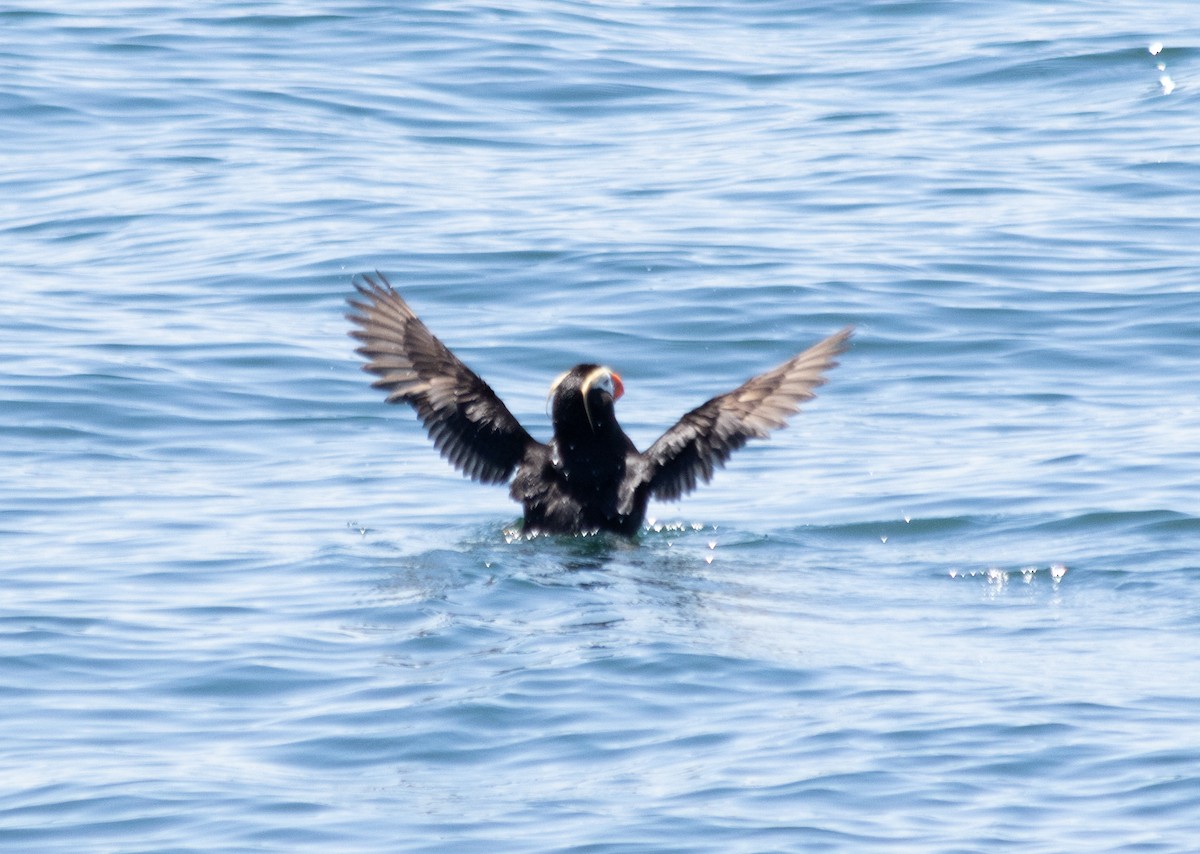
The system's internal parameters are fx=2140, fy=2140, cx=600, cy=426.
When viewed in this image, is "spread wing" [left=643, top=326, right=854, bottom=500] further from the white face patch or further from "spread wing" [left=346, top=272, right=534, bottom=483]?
"spread wing" [left=346, top=272, right=534, bottom=483]

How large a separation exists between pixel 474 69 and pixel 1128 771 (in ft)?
40.7

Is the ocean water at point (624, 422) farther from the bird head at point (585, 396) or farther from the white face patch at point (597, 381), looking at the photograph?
the white face patch at point (597, 381)

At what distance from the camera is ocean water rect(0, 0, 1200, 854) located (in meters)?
5.77

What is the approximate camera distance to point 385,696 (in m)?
6.39

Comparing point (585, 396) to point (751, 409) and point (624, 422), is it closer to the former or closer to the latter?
point (751, 409)

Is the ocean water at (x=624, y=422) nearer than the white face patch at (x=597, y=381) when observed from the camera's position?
Yes

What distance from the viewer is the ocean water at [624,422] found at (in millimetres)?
5770

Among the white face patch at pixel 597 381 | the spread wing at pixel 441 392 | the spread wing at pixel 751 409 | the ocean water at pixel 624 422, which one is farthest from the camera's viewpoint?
the spread wing at pixel 441 392

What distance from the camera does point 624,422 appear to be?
1050 cm

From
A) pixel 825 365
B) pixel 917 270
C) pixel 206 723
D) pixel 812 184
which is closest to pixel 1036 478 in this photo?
pixel 825 365

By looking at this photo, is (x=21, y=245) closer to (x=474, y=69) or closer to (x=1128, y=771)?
(x=474, y=69)

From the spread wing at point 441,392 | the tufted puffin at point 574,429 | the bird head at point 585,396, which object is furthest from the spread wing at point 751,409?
the spread wing at point 441,392

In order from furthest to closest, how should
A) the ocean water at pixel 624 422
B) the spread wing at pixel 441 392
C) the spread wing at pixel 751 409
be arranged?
the spread wing at pixel 441 392, the spread wing at pixel 751 409, the ocean water at pixel 624 422

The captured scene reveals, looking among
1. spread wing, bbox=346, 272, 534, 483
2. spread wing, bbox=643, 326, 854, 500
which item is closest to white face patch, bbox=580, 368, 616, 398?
spread wing, bbox=643, 326, 854, 500
